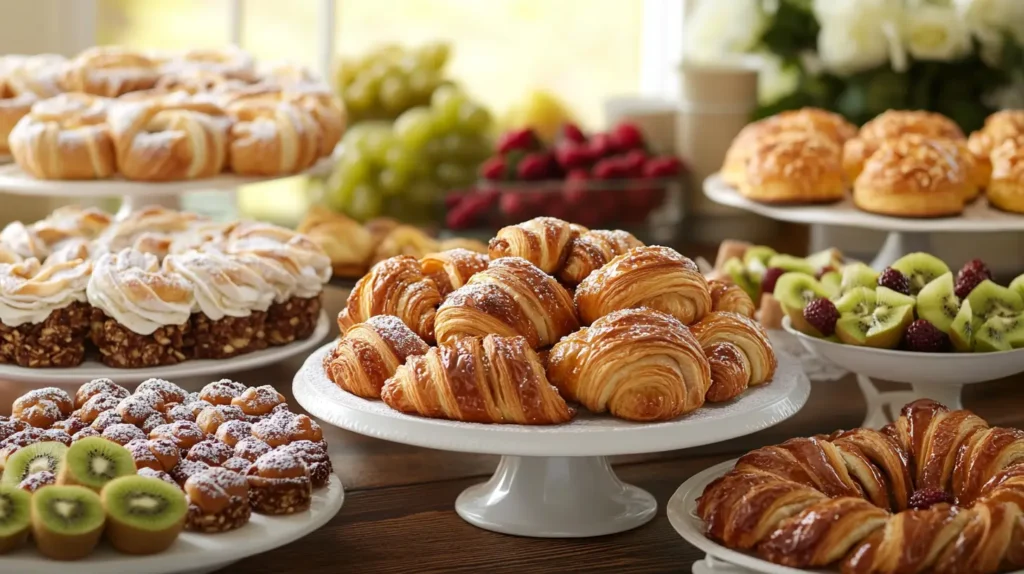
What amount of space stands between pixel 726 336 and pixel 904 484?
0.92ft

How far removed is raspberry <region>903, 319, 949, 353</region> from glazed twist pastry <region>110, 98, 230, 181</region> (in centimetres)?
133

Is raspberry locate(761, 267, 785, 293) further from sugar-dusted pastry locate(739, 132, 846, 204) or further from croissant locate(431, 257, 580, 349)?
croissant locate(431, 257, 580, 349)

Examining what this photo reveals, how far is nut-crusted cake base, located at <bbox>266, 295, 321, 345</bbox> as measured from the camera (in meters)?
2.17

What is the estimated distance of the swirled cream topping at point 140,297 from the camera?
198 cm

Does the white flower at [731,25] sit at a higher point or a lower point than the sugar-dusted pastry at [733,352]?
higher

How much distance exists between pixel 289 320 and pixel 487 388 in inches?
30.6

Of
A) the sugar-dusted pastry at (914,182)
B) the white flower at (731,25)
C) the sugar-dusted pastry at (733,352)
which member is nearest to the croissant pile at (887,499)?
the sugar-dusted pastry at (733,352)

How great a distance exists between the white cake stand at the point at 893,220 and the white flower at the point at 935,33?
54 cm

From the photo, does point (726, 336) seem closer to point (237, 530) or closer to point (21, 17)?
point (237, 530)

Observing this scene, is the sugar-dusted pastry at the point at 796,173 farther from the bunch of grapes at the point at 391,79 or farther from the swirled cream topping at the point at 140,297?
the bunch of grapes at the point at 391,79

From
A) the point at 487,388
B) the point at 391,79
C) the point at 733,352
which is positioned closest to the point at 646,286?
the point at 733,352

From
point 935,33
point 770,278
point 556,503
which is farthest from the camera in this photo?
point 935,33

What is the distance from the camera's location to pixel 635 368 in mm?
1496

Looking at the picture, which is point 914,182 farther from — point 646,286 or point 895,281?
point 646,286
